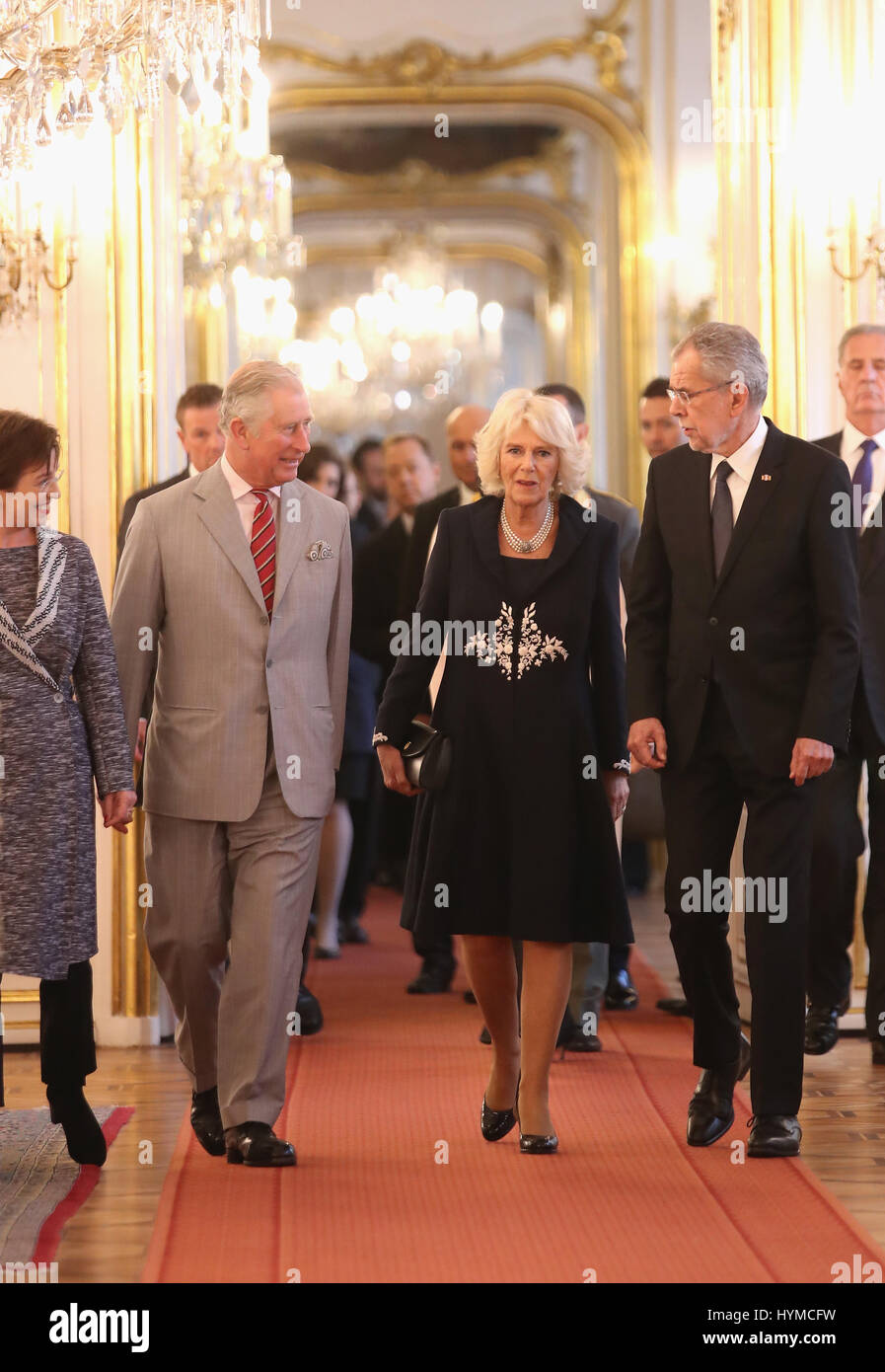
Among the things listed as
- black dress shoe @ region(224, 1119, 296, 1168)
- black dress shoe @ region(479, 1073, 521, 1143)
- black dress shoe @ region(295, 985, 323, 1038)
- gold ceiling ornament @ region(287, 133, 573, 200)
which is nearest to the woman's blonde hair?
black dress shoe @ region(479, 1073, 521, 1143)

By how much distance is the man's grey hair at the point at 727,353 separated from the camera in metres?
4.38

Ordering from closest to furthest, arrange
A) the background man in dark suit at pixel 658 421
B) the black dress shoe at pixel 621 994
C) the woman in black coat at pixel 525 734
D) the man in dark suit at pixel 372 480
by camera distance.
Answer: the woman in black coat at pixel 525 734 → the black dress shoe at pixel 621 994 → the background man in dark suit at pixel 658 421 → the man in dark suit at pixel 372 480

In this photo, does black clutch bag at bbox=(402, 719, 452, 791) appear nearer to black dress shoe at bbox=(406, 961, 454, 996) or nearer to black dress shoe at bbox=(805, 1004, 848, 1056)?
black dress shoe at bbox=(805, 1004, 848, 1056)

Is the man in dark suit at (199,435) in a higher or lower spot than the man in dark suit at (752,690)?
higher

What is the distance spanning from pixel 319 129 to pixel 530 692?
10.8 meters

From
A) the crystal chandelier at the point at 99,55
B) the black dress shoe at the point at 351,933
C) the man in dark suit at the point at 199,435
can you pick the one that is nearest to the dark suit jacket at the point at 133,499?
the man in dark suit at the point at 199,435

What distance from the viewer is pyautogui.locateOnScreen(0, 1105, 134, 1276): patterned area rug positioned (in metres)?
3.76

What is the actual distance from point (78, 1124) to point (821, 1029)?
2.43 meters

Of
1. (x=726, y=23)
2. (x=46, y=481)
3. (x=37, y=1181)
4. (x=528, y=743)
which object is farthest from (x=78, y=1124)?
(x=726, y=23)

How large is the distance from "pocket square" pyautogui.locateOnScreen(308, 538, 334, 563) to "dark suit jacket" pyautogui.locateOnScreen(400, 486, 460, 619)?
4.73 feet

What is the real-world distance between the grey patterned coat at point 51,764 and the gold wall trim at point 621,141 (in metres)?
7.46

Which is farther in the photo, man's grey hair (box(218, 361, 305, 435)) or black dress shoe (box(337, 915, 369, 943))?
black dress shoe (box(337, 915, 369, 943))

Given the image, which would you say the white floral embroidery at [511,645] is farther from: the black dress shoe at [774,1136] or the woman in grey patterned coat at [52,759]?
the black dress shoe at [774,1136]

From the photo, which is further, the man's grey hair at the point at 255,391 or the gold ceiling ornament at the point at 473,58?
the gold ceiling ornament at the point at 473,58
